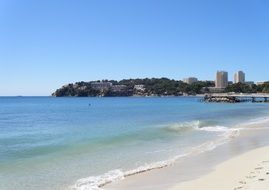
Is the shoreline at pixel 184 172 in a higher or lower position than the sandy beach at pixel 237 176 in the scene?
lower

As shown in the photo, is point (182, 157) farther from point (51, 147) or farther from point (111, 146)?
point (51, 147)

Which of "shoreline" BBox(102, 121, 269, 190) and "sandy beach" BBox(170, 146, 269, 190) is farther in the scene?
"shoreline" BBox(102, 121, 269, 190)

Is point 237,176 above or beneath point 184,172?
above

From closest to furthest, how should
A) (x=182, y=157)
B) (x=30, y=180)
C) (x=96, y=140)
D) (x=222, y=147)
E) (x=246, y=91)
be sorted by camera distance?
(x=30, y=180) → (x=182, y=157) → (x=222, y=147) → (x=96, y=140) → (x=246, y=91)

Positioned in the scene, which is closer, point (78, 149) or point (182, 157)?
point (182, 157)

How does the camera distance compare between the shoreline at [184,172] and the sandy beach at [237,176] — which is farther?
the shoreline at [184,172]

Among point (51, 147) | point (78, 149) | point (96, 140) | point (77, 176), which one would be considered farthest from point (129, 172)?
point (96, 140)

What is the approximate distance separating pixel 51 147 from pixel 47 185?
10669 millimetres

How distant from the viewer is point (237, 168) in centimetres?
1538

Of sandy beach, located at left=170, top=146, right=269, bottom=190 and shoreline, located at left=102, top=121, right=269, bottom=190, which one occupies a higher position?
sandy beach, located at left=170, top=146, right=269, bottom=190

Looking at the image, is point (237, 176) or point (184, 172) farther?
point (184, 172)

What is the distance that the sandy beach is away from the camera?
11.9 m

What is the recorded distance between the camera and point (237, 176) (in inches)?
540

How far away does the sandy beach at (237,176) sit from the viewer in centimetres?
1194
